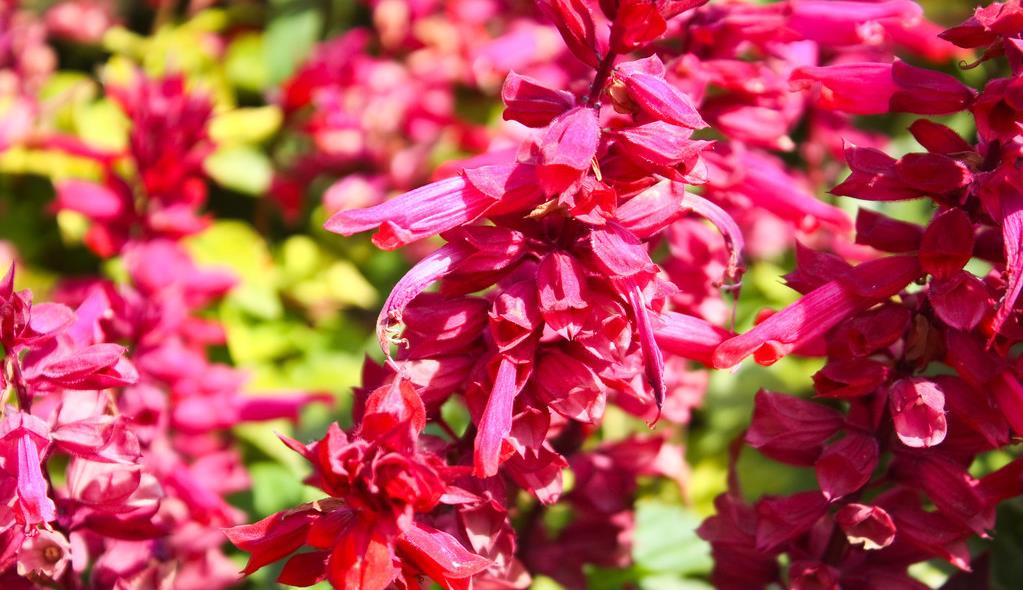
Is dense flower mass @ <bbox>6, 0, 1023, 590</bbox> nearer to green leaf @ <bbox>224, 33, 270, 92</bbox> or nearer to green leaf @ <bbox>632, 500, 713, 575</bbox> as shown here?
green leaf @ <bbox>632, 500, 713, 575</bbox>

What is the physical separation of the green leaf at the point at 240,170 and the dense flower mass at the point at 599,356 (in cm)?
33

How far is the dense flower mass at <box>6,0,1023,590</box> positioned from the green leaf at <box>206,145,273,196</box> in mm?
331

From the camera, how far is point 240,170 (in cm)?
221

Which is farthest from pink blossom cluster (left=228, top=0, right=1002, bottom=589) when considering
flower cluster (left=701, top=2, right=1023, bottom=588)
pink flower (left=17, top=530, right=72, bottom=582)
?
pink flower (left=17, top=530, right=72, bottom=582)

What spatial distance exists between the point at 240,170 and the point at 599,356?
4.79ft

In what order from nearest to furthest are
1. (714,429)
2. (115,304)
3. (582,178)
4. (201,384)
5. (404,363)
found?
(582,178) → (404,363) → (115,304) → (201,384) → (714,429)

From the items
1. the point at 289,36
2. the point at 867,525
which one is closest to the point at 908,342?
the point at 867,525

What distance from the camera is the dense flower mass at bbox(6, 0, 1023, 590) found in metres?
0.89

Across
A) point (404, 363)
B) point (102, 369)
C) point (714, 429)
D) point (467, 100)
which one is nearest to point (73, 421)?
point (102, 369)

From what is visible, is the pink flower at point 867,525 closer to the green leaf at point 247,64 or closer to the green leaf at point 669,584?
the green leaf at point 669,584

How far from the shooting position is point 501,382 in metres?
0.90

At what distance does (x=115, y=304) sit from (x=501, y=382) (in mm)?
650

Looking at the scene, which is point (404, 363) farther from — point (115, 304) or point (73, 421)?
point (115, 304)

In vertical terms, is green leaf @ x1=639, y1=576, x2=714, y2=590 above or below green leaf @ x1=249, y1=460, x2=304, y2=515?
below
